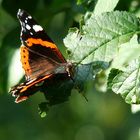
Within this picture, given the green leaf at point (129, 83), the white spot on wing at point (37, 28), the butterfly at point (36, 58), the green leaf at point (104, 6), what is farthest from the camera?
the white spot on wing at point (37, 28)

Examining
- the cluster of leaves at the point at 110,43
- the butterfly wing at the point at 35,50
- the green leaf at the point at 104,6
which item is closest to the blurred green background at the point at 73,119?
the butterfly wing at the point at 35,50

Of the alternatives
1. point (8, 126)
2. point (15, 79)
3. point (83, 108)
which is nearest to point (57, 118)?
point (83, 108)

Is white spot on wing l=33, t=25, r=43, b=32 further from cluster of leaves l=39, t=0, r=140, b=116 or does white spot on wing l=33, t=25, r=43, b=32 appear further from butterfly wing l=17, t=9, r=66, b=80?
cluster of leaves l=39, t=0, r=140, b=116

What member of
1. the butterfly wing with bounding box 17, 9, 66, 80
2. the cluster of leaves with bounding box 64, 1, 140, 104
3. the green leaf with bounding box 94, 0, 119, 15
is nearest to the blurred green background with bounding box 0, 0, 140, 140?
the butterfly wing with bounding box 17, 9, 66, 80

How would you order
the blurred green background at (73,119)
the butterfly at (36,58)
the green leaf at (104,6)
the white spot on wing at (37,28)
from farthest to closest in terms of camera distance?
the blurred green background at (73,119)
the white spot on wing at (37,28)
the butterfly at (36,58)
the green leaf at (104,6)

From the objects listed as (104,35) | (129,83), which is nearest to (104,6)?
(104,35)

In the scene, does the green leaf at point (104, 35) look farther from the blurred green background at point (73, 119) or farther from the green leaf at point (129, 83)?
the blurred green background at point (73, 119)

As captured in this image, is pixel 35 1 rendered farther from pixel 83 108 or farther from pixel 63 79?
pixel 83 108
